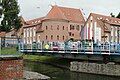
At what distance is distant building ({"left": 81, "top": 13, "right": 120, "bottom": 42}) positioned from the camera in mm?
89375

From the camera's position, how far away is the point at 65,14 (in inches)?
3861

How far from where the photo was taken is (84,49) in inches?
1567

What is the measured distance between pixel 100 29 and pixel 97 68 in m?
50.6

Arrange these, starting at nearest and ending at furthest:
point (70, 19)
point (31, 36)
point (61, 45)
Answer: point (61, 45), point (70, 19), point (31, 36)

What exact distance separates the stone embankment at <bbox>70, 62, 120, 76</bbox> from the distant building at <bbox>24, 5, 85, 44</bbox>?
49.6 metres

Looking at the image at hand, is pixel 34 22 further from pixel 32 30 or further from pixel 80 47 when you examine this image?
pixel 80 47

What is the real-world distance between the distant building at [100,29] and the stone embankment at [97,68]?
43723mm

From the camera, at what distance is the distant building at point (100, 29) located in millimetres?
89375

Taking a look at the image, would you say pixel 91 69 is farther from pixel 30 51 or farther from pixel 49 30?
pixel 49 30

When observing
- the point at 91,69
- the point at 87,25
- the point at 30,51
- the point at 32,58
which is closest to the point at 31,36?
the point at 87,25

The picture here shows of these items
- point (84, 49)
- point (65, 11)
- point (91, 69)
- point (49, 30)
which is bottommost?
point (91, 69)

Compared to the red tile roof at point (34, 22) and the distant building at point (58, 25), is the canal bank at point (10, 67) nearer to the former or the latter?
the distant building at point (58, 25)

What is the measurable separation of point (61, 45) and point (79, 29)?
53780mm

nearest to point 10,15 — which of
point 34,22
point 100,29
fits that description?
point 100,29
